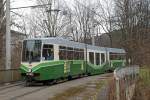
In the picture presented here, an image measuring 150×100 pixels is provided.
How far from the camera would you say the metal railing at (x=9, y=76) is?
27.2m

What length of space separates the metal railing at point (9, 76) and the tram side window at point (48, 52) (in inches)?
139

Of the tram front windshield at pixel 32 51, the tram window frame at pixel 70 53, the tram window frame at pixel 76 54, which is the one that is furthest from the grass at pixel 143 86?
the tram window frame at pixel 76 54

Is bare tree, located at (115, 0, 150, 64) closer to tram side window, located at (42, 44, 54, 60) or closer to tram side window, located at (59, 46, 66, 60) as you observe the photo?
tram side window, located at (59, 46, 66, 60)

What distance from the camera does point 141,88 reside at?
771 inches

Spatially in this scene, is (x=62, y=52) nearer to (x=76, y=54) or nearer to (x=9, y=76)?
(x=9, y=76)

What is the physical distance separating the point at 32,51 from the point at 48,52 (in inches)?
41.3

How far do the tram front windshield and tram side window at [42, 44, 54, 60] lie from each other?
1.13ft

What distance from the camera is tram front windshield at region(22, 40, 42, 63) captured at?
25.6 meters

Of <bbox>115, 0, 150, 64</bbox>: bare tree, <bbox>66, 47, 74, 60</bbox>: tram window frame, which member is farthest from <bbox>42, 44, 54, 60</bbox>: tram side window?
<bbox>115, 0, 150, 64</bbox>: bare tree

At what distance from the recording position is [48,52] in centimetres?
2612

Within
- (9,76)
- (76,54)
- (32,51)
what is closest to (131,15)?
(76,54)

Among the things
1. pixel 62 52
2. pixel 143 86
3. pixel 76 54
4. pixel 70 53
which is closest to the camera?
pixel 143 86

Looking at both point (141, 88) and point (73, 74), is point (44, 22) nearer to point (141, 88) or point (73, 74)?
point (73, 74)

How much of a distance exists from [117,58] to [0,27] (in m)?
16.1
